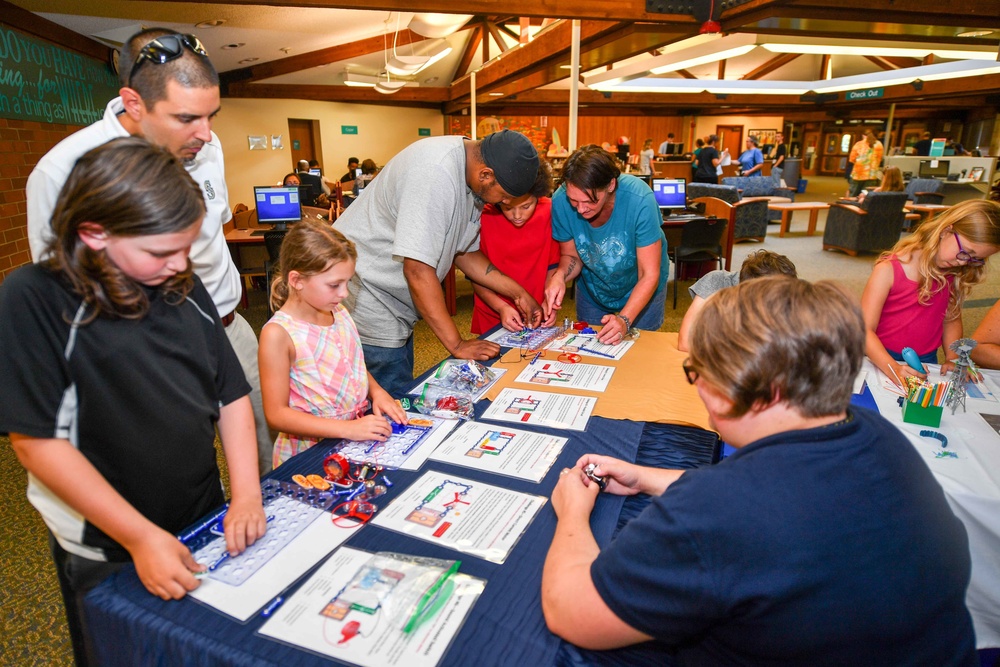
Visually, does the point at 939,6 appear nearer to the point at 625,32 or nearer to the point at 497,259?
the point at 625,32

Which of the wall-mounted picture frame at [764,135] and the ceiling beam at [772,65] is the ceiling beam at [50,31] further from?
the wall-mounted picture frame at [764,135]

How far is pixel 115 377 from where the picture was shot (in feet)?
3.07

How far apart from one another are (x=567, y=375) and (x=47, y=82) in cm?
497

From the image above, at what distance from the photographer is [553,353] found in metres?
2.03

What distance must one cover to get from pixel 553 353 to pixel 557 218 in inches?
29.8

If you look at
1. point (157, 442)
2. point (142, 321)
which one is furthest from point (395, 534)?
point (142, 321)

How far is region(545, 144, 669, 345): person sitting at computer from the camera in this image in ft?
6.93

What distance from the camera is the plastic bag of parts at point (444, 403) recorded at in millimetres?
1522

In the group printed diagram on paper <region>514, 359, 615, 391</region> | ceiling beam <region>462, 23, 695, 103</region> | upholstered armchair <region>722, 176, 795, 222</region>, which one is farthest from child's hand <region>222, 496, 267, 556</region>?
upholstered armchair <region>722, 176, 795, 222</region>

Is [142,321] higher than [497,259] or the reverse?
higher

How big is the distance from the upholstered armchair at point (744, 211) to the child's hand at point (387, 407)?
7.40 metres

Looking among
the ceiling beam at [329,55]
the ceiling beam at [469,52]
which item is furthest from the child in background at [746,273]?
the ceiling beam at [469,52]

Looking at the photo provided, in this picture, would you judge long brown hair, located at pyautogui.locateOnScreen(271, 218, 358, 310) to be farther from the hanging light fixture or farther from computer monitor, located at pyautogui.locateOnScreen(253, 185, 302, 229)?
computer monitor, located at pyautogui.locateOnScreen(253, 185, 302, 229)

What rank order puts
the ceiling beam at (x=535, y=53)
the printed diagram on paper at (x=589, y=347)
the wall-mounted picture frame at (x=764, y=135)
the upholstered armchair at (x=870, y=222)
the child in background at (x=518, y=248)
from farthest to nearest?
1. the wall-mounted picture frame at (x=764, y=135)
2. the upholstered armchair at (x=870, y=222)
3. the ceiling beam at (x=535, y=53)
4. the child in background at (x=518, y=248)
5. the printed diagram on paper at (x=589, y=347)
